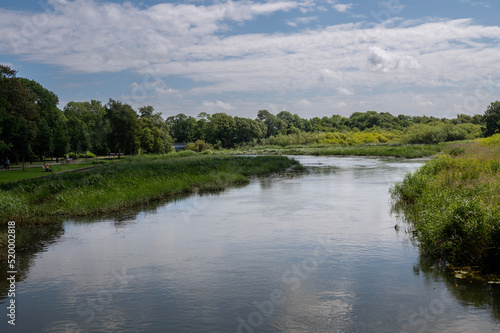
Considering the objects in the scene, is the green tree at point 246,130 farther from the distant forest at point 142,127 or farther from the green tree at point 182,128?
the green tree at point 182,128

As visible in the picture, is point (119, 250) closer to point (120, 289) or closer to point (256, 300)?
point (120, 289)

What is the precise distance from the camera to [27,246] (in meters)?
13.6

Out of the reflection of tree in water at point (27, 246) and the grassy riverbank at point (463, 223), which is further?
the reflection of tree in water at point (27, 246)

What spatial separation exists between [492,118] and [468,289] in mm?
66827

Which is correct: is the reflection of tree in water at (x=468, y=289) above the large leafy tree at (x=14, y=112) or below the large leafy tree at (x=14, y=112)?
below

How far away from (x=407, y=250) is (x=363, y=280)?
3.00 meters

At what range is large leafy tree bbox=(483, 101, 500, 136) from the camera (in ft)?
214

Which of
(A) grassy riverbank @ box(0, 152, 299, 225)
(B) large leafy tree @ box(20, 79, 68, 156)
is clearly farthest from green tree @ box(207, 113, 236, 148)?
(A) grassy riverbank @ box(0, 152, 299, 225)

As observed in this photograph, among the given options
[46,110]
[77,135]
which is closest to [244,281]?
[46,110]

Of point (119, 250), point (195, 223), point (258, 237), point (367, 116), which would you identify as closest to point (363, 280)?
point (258, 237)

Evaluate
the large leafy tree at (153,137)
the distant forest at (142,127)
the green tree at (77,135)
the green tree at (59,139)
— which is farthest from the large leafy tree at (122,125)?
the green tree at (77,135)

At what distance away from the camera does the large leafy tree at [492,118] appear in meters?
65.4

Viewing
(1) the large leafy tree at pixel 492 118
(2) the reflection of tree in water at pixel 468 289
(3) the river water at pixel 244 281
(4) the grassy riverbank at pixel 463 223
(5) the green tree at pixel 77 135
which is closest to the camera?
(3) the river water at pixel 244 281

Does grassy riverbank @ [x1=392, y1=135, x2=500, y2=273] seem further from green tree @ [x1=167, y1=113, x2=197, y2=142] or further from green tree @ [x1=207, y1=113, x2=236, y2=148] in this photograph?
green tree @ [x1=167, y1=113, x2=197, y2=142]
